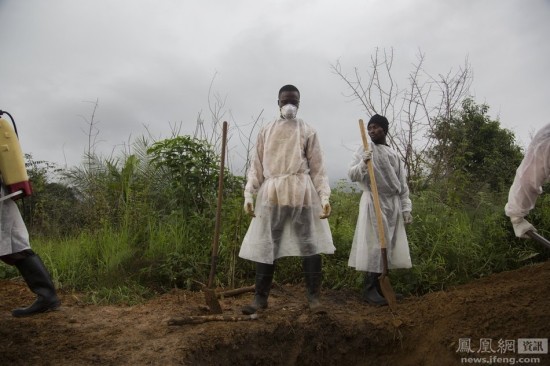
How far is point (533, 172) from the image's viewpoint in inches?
94.2

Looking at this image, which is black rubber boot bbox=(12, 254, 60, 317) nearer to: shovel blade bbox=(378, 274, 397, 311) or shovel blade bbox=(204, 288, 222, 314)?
shovel blade bbox=(204, 288, 222, 314)

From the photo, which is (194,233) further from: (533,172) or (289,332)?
(533,172)

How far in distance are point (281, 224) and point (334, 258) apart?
5.03 ft

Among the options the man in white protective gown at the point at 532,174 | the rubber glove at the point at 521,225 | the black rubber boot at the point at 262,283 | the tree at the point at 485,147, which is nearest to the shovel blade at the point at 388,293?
the black rubber boot at the point at 262,283

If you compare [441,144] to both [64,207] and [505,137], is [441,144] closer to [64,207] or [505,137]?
[505,137]

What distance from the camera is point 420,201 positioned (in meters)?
5.42

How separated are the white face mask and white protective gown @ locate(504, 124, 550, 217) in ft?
6.05

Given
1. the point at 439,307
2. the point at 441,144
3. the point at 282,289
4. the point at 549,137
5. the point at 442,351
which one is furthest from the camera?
the point at 441,144

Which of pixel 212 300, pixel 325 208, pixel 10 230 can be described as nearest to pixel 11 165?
pixel 10 230

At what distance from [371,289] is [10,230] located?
3.15 m

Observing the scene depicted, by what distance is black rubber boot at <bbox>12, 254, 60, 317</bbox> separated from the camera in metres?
3.71

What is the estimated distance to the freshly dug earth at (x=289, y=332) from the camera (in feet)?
9.58

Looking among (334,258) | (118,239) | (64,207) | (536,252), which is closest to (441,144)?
(536,252)

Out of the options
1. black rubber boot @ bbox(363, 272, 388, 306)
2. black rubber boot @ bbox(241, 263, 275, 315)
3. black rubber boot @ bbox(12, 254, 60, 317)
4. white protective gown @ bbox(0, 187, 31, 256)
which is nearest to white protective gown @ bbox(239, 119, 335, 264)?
black rubber boot @ bbox(241, 263, 275, 315)
